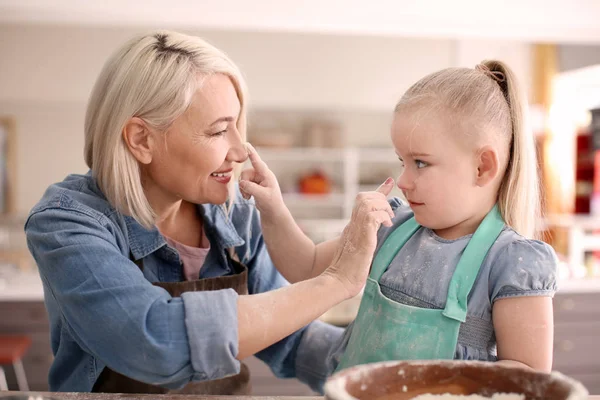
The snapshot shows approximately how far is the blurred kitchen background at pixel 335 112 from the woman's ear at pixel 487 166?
10.5 feet

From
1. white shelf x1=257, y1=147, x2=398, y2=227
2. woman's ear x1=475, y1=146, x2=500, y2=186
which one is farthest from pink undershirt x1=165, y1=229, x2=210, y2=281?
white shelf x1=257, y1=147, x2=398, y2=227

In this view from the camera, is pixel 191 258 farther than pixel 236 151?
Yes

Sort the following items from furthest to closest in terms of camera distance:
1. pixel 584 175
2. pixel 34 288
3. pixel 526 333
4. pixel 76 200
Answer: pixel 584 175
pixel 34 288
pixel 76 200
pixel 526 333

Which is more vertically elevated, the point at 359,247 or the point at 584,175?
the point at 359,247

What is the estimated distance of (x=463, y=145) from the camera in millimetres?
1182

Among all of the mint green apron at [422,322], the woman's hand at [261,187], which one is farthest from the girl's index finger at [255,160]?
the mint green apron at [422,322]

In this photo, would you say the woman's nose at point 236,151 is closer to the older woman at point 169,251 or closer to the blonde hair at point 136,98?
the older woman at point 169,251

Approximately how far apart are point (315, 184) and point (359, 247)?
5439 millimetres

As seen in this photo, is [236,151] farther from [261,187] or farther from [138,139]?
[138,139]

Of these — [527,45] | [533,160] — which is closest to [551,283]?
[533,160]

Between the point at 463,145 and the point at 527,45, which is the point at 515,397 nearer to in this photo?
the point at 463,145

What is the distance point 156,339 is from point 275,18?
11.0ft

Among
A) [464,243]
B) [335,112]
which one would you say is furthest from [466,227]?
[335,112]

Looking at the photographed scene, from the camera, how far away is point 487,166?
1.19 metres
